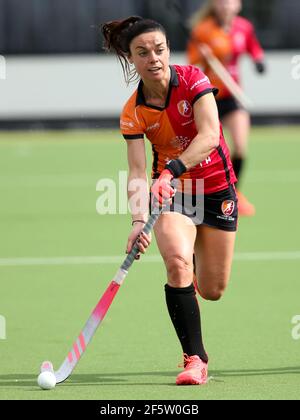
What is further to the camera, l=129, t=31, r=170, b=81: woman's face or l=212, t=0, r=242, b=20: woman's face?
l=212, t=0, r=242, b=20: woman's face

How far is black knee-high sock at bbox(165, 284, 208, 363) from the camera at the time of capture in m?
5.81

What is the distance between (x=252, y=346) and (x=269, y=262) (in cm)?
270

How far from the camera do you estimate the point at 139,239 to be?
573 cm

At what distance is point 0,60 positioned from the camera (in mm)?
21047

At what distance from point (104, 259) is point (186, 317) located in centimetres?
376

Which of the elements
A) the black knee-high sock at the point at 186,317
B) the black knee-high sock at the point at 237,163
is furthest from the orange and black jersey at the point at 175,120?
the black knee-high sock at the point at 237,163

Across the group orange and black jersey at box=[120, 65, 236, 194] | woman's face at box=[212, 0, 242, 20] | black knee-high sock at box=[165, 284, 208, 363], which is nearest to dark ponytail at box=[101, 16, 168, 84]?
orange and black jersey at box=[120, 65, 236, 194]

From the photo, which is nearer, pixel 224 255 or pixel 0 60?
pixel 224 255

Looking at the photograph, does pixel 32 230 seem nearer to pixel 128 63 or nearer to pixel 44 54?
pixel 128 63

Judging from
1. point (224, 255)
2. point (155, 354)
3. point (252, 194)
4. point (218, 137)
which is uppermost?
point (252, 194)

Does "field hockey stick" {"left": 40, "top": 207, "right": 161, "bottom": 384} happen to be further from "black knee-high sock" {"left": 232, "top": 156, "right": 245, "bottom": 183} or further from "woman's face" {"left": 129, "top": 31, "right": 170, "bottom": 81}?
"black knee-high sock" {"left": 232, "top": 156, "right": 245, "bottom": 183}

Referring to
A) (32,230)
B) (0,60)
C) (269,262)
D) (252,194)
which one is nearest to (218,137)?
(269,262)

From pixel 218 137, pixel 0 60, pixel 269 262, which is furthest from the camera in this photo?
pixel 0 60
